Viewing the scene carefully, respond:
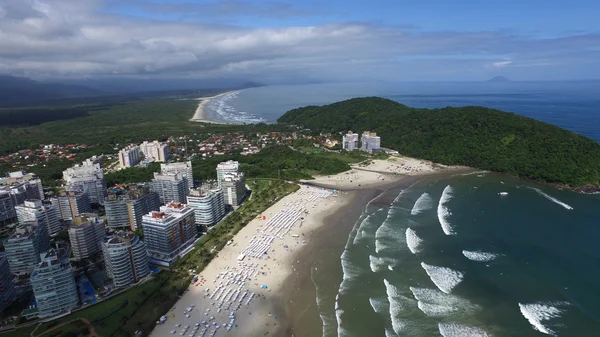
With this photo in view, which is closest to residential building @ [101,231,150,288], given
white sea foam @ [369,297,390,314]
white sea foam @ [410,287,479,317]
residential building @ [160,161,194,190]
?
white sea foam @ [369,297,390,314]

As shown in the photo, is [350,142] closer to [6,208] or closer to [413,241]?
[413,241]

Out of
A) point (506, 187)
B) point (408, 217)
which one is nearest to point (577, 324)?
point (408, 217)

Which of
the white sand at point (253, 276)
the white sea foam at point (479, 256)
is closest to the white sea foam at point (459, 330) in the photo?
the white sea foam at point (479, 256)

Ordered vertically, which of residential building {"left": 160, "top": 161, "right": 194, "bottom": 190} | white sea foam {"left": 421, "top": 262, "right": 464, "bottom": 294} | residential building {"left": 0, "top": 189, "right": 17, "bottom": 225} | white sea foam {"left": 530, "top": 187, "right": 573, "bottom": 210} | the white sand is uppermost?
residential building {"left": 160, "top": 161, "right": 194, "bottom": 190}

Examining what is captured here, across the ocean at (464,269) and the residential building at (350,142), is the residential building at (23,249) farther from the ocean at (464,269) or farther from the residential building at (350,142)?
the residential building at (350,142)

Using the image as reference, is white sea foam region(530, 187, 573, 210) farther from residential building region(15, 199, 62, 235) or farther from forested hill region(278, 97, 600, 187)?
residential building region(15, 199, 62, 235)

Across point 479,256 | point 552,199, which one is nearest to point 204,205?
point 479,256
